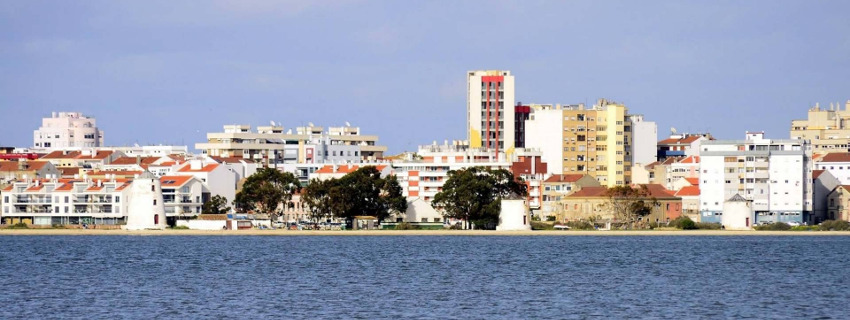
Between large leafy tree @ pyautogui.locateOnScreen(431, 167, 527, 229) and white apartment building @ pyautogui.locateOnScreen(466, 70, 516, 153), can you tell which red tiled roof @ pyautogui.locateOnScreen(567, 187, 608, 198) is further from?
white apartment building @ pyautogui.locateOnScreen(466, 70, 516, 153)

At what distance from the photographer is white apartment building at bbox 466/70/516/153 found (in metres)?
177

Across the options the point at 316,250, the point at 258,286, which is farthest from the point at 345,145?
the point at 258,286

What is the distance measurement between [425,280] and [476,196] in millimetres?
53883

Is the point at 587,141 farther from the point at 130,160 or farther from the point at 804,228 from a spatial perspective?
the point at 130,160

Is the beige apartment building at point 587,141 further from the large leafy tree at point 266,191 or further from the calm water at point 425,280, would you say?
the calm water at point 425,280

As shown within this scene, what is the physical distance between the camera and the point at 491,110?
178 meters

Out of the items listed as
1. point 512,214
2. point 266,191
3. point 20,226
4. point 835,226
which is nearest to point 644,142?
point 835,226

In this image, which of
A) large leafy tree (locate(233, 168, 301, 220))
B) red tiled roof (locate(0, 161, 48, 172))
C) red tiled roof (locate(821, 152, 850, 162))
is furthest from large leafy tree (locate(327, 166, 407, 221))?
red tiled roof (locate(821, 152, 850, 162))

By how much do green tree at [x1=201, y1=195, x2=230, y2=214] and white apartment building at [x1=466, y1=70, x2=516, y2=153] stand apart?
48.9 metres

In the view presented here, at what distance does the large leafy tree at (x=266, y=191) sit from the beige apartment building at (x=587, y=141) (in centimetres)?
3847

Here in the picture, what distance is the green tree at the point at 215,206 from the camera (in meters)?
130

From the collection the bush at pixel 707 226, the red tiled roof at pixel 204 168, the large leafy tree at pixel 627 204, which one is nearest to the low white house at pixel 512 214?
the large leafy tree at pixel 627 204

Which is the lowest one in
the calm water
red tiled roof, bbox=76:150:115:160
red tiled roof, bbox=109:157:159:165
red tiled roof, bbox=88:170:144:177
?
the calm water

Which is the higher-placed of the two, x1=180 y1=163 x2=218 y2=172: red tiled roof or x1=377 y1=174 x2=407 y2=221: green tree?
x1=180 y1=163 x2=218 y2=172: red tiled roof
